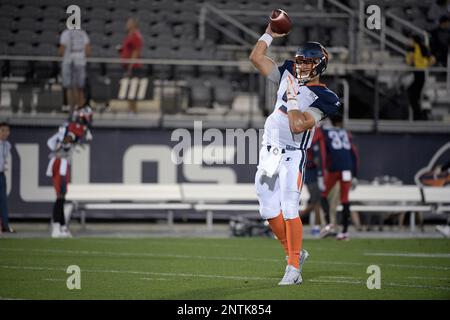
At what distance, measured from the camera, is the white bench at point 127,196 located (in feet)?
69.8

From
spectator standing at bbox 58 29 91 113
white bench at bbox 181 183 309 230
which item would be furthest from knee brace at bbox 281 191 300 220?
Answer: spectator standing at bbox 58 29 91 113

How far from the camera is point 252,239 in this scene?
1930 cm

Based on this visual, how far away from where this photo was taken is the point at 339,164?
62.9ft

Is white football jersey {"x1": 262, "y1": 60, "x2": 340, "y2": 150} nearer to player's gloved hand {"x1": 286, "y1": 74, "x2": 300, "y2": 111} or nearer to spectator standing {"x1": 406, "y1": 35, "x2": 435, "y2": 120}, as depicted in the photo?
player's gloved hand {"x1": 286, "y1": 74, "x2": 300, "y2": 111}

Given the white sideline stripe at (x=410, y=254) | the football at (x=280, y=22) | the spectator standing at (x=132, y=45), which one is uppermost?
the spectator standing at (x=132, y=45)

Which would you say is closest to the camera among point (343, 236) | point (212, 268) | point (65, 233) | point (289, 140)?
point (289, 140)

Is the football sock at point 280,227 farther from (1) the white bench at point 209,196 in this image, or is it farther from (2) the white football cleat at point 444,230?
(1) the white bench at point 209,196

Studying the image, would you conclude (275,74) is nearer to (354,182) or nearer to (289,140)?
(289,140)

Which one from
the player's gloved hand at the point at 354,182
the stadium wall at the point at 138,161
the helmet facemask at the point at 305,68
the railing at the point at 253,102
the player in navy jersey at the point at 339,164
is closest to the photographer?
the helmet facemask at the point at 305,68

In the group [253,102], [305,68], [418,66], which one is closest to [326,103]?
[305,68]

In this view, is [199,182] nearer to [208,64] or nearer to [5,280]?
[208,64]

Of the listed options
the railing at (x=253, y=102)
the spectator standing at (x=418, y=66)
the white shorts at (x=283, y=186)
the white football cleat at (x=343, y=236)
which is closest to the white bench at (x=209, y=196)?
Answer: the railing at (x=253, y=102)

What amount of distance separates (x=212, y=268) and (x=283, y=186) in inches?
87.6

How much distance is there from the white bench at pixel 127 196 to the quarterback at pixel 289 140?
10.4 meters
